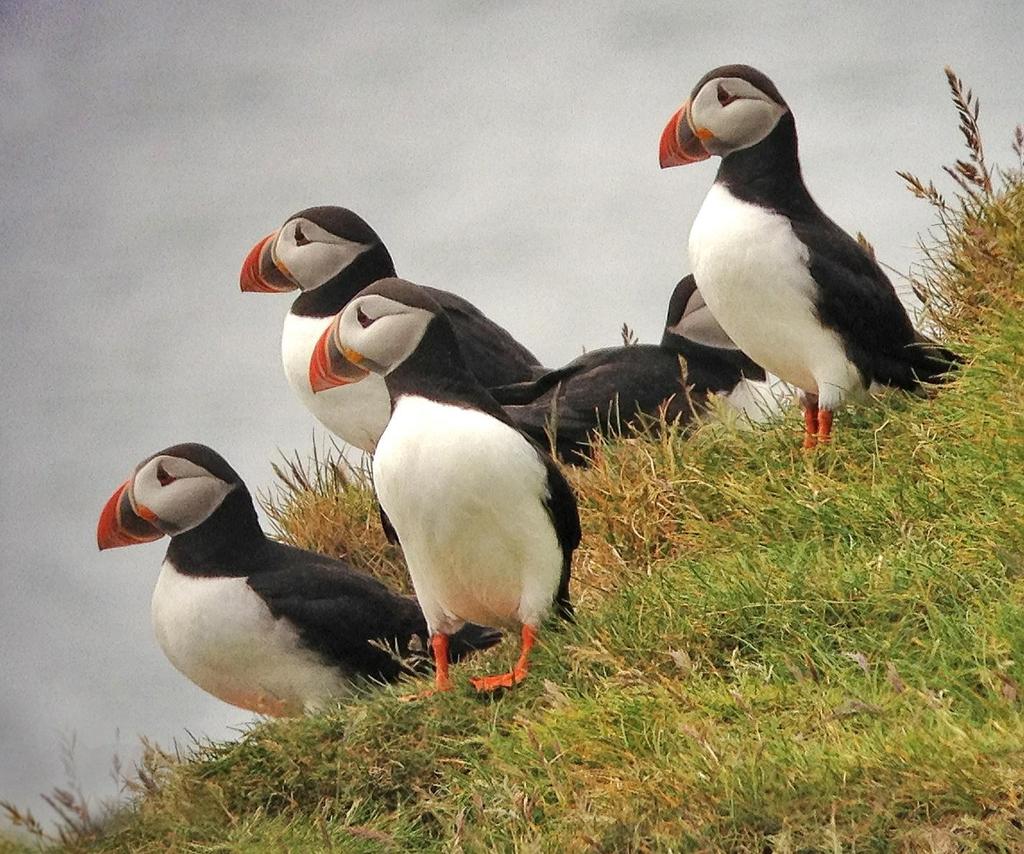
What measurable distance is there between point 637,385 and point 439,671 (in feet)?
8.01

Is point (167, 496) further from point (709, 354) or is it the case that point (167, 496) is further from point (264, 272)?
point (709, 354)

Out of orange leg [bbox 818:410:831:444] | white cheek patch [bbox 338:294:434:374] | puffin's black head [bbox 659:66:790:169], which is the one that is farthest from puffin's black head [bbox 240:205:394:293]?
orange leg [bbox 818:410:831:444]

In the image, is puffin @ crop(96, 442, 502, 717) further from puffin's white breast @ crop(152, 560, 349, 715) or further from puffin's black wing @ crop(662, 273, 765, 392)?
puffin's black wing @ crop(662, 273, 765, 392)

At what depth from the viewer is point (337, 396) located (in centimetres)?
722

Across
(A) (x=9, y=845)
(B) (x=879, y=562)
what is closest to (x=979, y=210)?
(B) (x=879, y=562)

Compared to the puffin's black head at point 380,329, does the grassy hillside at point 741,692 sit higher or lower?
lower

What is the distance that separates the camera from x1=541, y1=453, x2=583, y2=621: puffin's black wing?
509cm

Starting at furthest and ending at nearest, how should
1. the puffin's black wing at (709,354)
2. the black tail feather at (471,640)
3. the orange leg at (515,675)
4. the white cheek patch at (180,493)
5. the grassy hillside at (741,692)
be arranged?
the puffin's black wing at (709,354), the white cheek patch at (180,493), the black tail feather at (471,640), the orange leg at (515,675), the grassy hillside at (741,692)

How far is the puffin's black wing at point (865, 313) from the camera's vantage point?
6121 millimetres

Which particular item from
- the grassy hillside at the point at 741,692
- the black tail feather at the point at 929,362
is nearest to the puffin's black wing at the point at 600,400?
the grassy hillside at the point at 741,692

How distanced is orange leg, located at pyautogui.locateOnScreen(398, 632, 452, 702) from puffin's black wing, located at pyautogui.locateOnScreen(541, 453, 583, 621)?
0.38 metres

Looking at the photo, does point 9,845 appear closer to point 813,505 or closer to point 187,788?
point 187,788

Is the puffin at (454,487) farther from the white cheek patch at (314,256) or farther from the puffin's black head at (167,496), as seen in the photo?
the white cheek patch at (314,256)

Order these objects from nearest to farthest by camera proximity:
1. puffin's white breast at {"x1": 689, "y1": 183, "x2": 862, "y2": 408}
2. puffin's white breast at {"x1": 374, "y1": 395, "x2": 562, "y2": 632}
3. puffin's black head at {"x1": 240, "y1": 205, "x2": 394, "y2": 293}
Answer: puffin's white breast at {"x1": 374, "y1": 395, "x2": 562, "y2": 632}, puffin's white breast at {"x1": 689, "y1": 183, "x2": 862, "y2": 408}, puffin's black head at {"x1": 240, "y1": 205, "x2": 394, "y2": 293}
